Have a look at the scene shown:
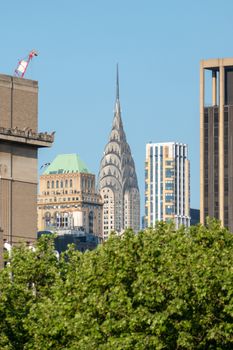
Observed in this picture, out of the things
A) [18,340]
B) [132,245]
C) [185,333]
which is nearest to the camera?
[185,333]

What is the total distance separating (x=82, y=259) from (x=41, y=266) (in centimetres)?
642

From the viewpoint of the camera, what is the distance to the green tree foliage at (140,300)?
11256cm

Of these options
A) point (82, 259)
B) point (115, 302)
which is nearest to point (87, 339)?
point (115, 302)

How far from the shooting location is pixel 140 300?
114000 millimetres

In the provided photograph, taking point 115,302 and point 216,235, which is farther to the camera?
point 216,235

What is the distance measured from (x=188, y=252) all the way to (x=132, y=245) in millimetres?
3815

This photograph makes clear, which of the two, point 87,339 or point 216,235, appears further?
point 216,235

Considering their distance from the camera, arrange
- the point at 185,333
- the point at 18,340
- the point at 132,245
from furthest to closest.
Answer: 1. the point at 18,340
2. the point at 132,245
3. the point at 185,333

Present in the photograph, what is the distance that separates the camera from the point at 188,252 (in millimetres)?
117375

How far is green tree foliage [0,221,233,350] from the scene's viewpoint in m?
Result: 113

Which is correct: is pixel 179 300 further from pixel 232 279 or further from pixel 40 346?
pixel 40 346

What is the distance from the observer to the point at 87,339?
11569cm

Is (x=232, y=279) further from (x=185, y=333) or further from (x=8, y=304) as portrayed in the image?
(x=8, y=304)

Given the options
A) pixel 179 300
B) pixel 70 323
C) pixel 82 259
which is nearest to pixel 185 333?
pixel 179 300
